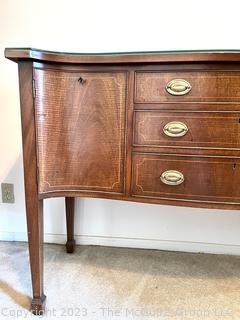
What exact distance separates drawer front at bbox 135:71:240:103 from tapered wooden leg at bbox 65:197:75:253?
0.72 metres

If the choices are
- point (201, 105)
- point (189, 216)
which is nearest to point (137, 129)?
point (201, 105)

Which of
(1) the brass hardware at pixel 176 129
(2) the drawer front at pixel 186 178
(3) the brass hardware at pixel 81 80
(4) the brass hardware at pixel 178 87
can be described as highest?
(3) the brass hardware at pixel 81 80

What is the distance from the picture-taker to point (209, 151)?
0.85m

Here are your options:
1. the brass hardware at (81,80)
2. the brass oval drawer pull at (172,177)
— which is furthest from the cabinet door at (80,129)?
the brass oval drawer pull at (172,177)

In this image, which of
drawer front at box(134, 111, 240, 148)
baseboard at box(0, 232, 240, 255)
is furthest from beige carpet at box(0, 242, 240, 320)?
drawer front at box(134, 111, 240, 148)

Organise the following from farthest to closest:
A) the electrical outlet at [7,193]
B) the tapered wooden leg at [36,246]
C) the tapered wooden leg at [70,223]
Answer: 1. the electrical outlet at [7,193]
2. the tapered wooden leg at [70,223]
3. the tapered wooden leg at [36,246]

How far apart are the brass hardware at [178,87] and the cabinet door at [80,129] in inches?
5.6

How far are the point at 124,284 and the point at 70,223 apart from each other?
1.39ft

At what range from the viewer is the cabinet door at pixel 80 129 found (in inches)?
34.0

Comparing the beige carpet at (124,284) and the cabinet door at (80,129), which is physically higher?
the cabinet door at (80,129)

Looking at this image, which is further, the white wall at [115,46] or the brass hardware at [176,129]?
the white wall at [115,46]

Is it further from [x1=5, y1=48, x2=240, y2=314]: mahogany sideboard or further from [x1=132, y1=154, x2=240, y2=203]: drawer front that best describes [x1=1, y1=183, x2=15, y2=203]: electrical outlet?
[x1=132, y1=154, x2=240, y2=203]: drawer front

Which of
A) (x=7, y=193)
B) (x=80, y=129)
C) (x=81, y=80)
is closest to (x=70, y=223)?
(x=7, y=193)

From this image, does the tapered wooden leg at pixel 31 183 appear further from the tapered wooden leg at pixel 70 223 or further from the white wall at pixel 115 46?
the white wall at pixel 115 46
